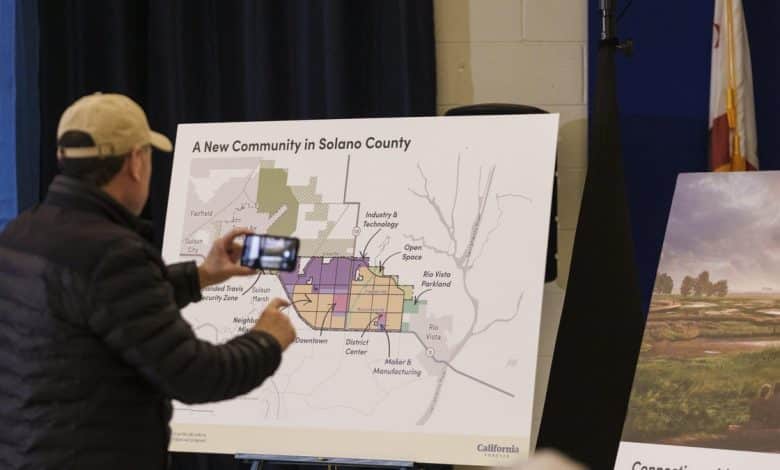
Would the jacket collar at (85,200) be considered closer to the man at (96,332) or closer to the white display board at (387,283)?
the man at (96,332)

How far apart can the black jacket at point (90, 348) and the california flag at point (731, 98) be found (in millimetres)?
2090

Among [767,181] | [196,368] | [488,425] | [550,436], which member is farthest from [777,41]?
[196,368]

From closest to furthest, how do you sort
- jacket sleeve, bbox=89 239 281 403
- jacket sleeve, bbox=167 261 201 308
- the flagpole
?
jacket sleeve, bbox=89 239 281 403 < jacket sleeve, bbox=167 261 201 308 < the flagpole

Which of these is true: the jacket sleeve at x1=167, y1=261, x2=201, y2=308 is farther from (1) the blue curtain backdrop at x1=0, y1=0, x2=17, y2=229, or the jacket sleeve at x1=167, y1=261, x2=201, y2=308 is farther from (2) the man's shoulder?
(1) the blue curtain backdrop at x1=0, y1=0, x2=17, y2=229

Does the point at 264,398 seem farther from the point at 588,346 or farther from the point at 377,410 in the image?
the point at 588,346

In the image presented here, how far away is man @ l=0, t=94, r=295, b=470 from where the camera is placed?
5.45ft

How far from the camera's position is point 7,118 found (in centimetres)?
339

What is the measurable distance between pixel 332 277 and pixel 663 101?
1.42 m

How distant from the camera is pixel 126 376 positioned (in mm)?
1734

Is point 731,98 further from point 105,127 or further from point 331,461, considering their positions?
point 105,127

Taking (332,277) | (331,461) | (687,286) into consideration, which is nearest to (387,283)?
(332,277)

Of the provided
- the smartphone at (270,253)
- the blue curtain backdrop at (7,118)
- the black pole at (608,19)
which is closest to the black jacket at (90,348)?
the smartphone at (270,253)

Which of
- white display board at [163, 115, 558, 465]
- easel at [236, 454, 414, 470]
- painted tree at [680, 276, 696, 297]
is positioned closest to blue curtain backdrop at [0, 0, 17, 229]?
white display board at [163, 115, 558, 465]

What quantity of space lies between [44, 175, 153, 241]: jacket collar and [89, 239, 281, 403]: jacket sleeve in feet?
0.29
